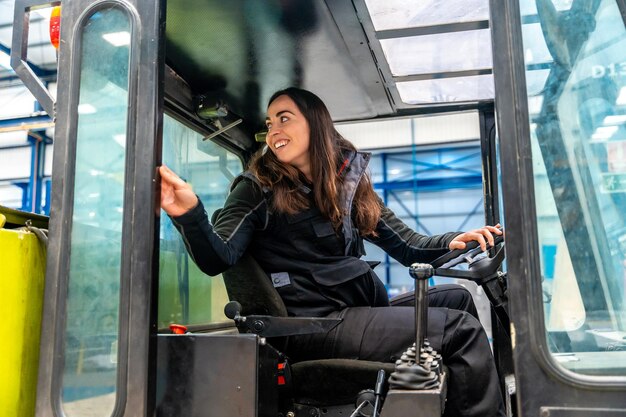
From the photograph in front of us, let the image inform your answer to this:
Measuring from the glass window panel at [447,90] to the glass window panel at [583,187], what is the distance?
134 centimetres

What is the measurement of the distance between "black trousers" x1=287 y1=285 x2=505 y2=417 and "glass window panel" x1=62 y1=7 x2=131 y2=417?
26.4 inches

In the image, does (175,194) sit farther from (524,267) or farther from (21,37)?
(524,267)

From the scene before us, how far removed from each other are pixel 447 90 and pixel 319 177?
870 mm

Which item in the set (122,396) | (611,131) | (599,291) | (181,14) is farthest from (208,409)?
(181,14)

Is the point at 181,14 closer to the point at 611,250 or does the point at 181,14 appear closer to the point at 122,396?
the point at 122,396

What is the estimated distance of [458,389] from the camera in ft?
5.80

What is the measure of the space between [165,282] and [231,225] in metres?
0.74

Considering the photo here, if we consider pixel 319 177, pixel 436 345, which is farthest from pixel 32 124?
pixel 436 345

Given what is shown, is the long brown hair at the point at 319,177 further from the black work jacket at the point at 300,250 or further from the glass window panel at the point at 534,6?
the glass window panel at the point at 534,6

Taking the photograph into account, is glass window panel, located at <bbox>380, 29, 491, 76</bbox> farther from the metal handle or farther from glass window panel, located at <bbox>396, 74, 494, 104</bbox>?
the metal handle

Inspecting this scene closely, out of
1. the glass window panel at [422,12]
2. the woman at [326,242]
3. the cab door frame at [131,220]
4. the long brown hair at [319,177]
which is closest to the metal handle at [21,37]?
the cab door frame at [131,220]

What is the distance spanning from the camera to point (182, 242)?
2.69 meters

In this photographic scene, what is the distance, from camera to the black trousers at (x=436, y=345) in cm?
175

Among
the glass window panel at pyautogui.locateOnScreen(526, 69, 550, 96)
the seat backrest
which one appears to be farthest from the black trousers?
the glass window panel at pyautogui.locateOnScreen(526, 69, 550, 96)
